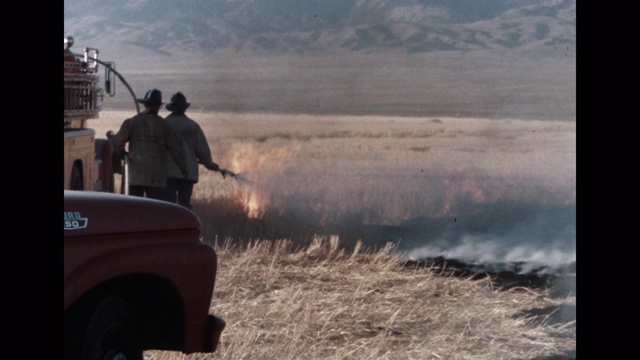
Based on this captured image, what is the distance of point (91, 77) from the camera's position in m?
16.0

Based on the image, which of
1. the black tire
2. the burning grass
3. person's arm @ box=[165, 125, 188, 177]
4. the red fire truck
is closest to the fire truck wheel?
the red fire truck

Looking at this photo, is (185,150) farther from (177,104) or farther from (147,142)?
(147,142)

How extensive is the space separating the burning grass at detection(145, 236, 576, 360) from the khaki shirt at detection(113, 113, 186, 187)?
152 cm

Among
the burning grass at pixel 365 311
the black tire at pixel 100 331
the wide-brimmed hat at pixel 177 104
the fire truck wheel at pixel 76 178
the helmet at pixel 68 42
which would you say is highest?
the helmet at pixel 68 42

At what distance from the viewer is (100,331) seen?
20.0ft

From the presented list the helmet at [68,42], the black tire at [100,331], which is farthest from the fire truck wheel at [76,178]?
the black tire at [100,331]

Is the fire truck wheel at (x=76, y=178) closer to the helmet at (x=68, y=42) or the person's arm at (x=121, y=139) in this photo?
the person's arm at (x=121, y=139)

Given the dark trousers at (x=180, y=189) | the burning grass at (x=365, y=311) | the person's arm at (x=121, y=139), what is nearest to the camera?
the burning grass at (x=365, y=311)

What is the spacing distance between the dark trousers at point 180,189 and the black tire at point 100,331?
880cm

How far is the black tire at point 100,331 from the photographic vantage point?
235 inches

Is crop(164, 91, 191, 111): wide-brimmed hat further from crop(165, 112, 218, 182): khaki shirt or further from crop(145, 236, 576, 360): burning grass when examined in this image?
crop(145, 236, 576, 360): burning grass

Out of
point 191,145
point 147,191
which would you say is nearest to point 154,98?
point 147,191
